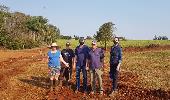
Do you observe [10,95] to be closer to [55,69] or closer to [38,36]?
[55,69]

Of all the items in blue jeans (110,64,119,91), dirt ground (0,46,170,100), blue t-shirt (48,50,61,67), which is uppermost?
blue t-shirt (48,50,61,67)

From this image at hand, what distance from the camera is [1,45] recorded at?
60.2 meters

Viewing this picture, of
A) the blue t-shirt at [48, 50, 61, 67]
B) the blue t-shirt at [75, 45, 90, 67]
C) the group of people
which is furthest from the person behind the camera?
the blue t-shirt at [48, 50, 61, 67]

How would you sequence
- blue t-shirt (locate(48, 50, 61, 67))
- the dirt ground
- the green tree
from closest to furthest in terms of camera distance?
1. the dirt ground
2. blue t-shirt (locate(48, 50, 61, 67))
3. the green tree

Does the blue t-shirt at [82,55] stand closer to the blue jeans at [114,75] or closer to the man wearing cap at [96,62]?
the man wearing cap at [96,62]

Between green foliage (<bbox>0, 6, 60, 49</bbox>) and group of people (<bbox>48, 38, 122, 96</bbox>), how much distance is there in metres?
42.6

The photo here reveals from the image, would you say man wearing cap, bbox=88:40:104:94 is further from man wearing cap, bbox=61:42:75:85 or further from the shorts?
man wearing cap, bbox=61:42:75:85

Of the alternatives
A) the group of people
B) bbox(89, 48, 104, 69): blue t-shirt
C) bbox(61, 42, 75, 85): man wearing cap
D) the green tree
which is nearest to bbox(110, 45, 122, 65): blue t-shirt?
the group of people

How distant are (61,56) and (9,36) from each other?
45.8m

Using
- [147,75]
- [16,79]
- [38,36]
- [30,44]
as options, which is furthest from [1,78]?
[38,36]

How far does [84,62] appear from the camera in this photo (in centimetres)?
1661

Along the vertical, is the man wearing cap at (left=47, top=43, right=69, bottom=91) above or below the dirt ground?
above

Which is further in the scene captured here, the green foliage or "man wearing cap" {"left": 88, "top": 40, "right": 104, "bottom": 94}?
the green foliage

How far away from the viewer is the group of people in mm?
15438
